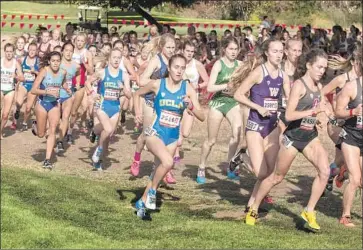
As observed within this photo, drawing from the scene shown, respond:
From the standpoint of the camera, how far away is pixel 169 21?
104ft

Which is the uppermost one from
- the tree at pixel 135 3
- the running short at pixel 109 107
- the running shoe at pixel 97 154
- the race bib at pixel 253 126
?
the tree at pixel 135 3

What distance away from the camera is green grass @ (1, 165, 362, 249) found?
26.1 feet

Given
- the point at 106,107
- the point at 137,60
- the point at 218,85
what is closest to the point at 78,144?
the point at 137,60

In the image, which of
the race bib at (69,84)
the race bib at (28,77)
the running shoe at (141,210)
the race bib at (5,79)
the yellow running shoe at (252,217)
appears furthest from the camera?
the race bib at (28,77)

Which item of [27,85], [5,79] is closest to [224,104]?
[5,79]

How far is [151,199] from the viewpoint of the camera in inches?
343

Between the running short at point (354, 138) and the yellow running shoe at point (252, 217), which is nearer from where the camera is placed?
the running short at point (354, 138)

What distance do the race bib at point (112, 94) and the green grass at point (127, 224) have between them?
140cm

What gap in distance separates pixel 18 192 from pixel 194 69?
3.34 m

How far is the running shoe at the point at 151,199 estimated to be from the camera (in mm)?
8688

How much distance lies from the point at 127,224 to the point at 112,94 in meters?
3.11

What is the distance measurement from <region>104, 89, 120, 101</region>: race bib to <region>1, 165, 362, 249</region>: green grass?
140 centimetres

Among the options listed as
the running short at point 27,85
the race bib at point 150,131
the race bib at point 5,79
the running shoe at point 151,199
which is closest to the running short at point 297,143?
the race bib at point 150,131

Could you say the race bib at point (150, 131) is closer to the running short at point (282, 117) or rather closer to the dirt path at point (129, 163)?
the running short at point (282, 117)
